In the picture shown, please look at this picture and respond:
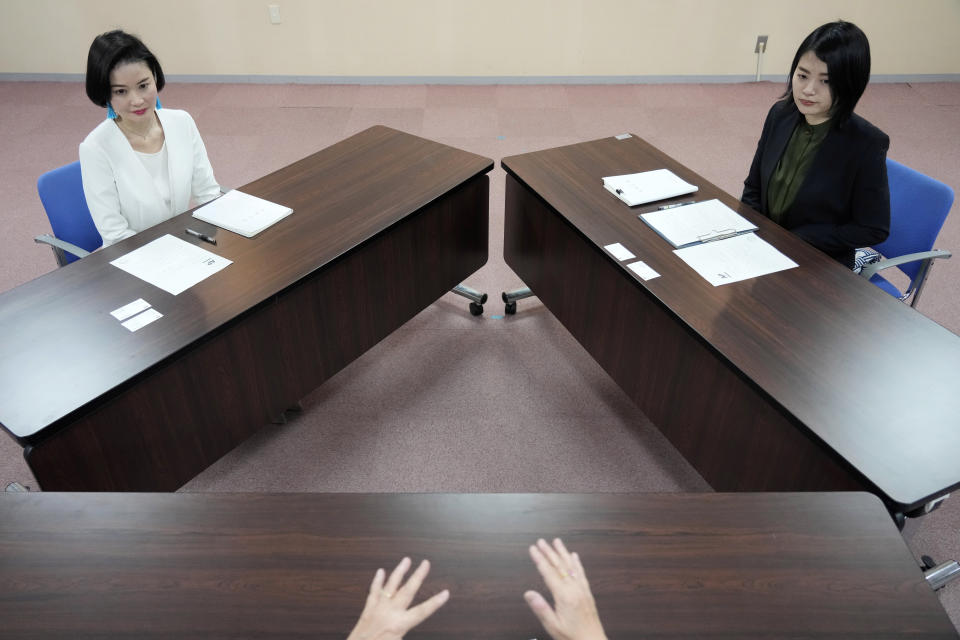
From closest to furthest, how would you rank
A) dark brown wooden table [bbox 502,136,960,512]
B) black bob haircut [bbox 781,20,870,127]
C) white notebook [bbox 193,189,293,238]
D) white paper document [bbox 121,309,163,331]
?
dark brown wooden table [bbox 502,136,960,512], white paper document [bbox 121,309,163,331], black bob haircut [bbox 781,20,870,127], white notebook [bbox 193,189,293,238]

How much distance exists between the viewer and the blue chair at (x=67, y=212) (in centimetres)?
223

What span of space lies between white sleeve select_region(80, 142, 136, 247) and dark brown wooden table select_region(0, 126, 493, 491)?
0.21m

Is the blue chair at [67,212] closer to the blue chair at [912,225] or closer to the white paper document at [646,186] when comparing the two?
the white paper document at [646,186]

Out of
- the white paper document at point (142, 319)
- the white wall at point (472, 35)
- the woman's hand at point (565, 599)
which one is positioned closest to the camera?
the woman's hand at point (565, 599)

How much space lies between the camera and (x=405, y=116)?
191 inches

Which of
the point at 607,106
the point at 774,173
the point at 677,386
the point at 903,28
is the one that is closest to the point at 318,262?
the point at 677,386

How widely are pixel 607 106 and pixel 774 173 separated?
2881mm

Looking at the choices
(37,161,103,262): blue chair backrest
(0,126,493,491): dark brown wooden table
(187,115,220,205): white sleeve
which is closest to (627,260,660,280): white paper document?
(0,126,493,491): dark brown wooden table

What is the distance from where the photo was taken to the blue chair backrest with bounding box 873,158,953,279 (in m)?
2.20

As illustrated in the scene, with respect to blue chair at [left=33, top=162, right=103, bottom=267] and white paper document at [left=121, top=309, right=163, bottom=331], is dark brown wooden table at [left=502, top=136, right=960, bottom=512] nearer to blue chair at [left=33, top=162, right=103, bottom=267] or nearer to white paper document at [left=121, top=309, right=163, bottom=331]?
white paper document at [left=121, top=309, right=163, bottom=331]

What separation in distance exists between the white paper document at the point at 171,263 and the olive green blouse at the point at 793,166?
1.87 meters

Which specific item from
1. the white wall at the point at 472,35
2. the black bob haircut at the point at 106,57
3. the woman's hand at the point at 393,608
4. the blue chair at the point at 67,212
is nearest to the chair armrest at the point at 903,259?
the woman's hand at the point at 393,608

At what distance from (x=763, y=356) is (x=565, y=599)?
94 centimetres

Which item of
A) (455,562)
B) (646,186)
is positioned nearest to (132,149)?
(646,186)
